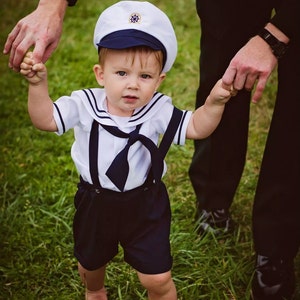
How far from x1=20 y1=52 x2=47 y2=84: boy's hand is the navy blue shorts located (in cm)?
43

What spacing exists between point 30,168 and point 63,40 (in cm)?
176

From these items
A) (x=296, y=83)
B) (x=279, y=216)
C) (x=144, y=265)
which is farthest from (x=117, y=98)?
(x=279, y=216)

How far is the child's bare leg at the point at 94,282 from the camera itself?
2.23 m

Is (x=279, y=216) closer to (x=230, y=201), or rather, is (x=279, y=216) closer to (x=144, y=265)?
(x=230, y=201)

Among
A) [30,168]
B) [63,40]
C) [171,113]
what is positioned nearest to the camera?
[171,113]

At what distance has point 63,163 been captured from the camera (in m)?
3.38

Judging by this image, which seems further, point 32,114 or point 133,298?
point 133,298

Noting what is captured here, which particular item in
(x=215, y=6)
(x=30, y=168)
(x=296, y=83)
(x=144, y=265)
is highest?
(x=215, y=6)

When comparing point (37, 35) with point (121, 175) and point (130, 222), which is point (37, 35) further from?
point (130, 222)

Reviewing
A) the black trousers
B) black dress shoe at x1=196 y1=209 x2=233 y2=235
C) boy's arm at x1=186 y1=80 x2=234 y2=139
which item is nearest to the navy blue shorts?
boy's arm at x1=186 y1=80 x2=234 y2=139

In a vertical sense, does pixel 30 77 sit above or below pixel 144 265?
above

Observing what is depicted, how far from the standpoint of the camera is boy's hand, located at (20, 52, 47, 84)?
1.73 m

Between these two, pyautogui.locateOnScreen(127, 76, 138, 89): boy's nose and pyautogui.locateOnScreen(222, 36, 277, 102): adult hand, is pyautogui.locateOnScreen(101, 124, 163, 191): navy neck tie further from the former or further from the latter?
pyautogui.locateOnScreen(222, 36, 277, 102): adult hand

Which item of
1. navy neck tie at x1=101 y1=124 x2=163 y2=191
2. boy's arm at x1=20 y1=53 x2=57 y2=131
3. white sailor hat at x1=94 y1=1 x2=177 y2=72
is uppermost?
white sailor hat at x1=94 y1=1 x2=177 y2=72
